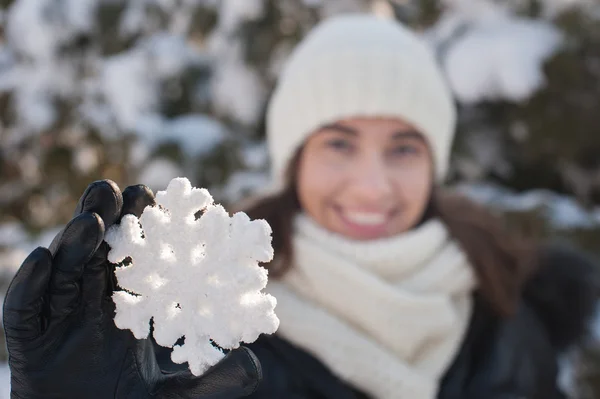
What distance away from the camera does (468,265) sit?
1413mm

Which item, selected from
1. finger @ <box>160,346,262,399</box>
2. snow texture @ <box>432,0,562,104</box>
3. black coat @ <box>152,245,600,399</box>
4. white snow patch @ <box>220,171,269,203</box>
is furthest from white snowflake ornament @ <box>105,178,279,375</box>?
snow texture @ <box>432,0,562,104</box>

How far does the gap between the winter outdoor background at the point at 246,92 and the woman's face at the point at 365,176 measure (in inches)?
33.6

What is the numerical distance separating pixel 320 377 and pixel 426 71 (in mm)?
676

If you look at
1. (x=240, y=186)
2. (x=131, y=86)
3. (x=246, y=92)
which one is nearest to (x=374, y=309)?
(x=240, y=186)

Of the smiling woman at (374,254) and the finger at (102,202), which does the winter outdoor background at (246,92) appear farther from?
the finger at (102,202)

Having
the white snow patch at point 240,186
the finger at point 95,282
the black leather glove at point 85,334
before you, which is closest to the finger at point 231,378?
the black leather glove at point 85,334

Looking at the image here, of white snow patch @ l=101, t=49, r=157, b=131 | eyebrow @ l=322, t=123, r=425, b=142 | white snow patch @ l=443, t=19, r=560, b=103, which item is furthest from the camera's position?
white snow patch @ l=101, t=49, r=157, b=131

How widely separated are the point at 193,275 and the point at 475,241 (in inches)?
39.3

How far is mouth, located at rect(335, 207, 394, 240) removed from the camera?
1.28 metres

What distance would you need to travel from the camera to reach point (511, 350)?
4.50 feet

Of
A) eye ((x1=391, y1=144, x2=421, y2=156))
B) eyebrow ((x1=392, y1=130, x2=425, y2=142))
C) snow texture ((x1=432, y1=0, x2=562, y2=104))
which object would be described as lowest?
snow texture ((x1=432, y1=0, x2=562, y2=104))

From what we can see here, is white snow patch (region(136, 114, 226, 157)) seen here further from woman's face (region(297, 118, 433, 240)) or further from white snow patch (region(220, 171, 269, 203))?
woman's face (region(297, 118, 433, 240))

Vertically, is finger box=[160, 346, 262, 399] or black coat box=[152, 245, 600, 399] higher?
finger box=[160, 346, 262, 399]

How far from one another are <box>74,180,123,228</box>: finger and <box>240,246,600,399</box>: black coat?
1.84 ft
